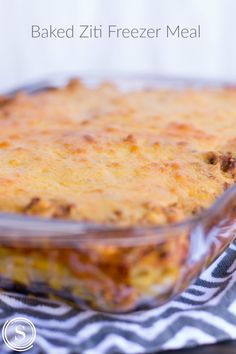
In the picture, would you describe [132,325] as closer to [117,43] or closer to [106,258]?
[106,258]

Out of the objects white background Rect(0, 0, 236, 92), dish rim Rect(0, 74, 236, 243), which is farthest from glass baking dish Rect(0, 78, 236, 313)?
white background Rect(0, 0, 236, 92)

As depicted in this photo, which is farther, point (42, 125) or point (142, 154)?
point (42, 125)

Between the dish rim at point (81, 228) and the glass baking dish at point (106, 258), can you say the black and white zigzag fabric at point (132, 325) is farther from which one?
the dish rim at point (81, 228)

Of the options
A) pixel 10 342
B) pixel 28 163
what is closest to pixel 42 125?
pixel 28 163

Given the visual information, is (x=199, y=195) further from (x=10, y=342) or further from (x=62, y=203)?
(x=10, y=342)

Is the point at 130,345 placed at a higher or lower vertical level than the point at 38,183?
lower

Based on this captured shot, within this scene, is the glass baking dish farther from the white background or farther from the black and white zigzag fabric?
the white background

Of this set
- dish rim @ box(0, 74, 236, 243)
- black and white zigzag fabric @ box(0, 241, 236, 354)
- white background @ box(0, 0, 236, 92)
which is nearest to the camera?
dish rim @ box(0, 74, 236, 243)

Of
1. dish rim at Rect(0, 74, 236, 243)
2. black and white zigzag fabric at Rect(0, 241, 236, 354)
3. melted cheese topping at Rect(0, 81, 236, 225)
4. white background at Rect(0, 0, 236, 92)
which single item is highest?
white background at Rect(0, 0, 236, 92)
